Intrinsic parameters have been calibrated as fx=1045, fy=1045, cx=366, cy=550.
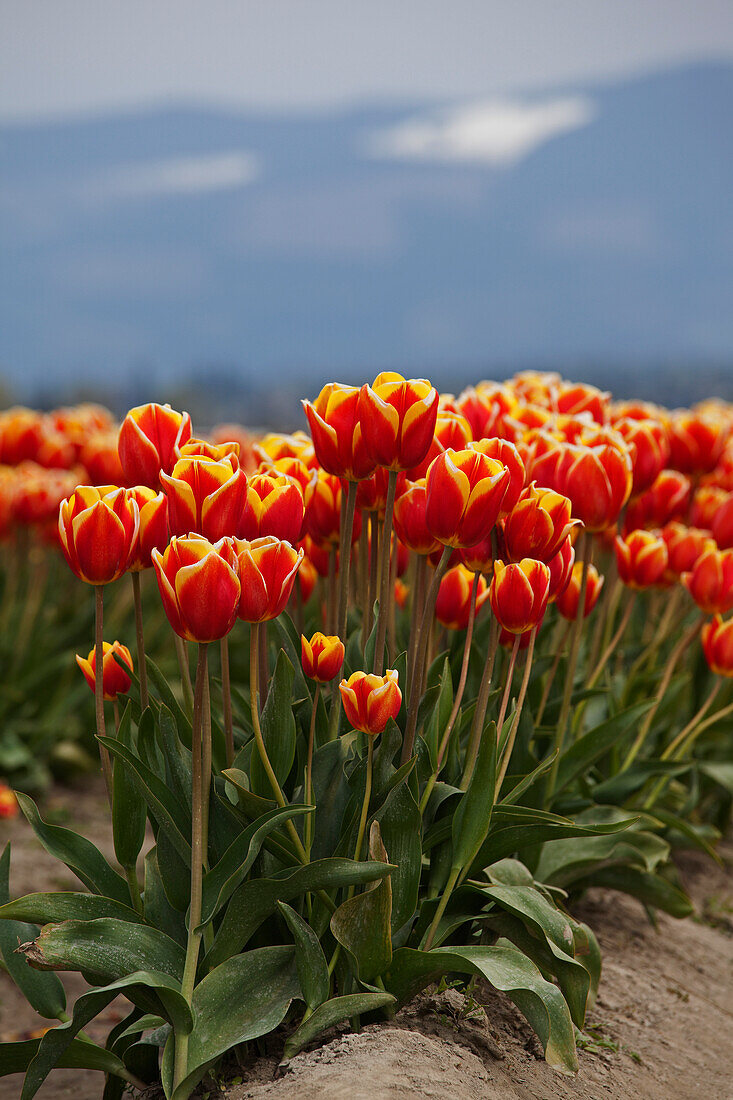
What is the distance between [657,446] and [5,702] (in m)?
3.41

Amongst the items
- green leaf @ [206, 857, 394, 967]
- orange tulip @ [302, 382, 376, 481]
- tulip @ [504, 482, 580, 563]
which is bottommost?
green leaf @ [206, 857, 394, 967]

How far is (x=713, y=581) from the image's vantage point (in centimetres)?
269

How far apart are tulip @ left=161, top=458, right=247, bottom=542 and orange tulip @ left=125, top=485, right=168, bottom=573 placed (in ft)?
0.41

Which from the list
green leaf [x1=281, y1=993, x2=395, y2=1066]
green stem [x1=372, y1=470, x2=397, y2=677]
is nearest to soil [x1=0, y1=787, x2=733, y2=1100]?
green leaf [x1=281, y1=993, x2=395, y2=1066]

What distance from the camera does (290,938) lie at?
1.96 m

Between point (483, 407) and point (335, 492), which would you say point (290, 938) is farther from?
point (483, 407)

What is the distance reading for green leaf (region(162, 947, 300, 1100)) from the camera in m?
1.73

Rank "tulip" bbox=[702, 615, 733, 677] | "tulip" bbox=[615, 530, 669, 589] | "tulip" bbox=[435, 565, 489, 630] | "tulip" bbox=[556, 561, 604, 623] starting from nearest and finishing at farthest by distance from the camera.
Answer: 1. "tulip" bbox=[435, 565, 489, 630]
2. "tulip" bbox=[556, 561, 604, 623]
3. "tulip" bbox=[702, 615, 733, 677]
4. "tulip" bbox=[615, 530, 669, 589]

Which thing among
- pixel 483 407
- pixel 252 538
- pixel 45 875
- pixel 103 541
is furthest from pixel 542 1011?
pixel 45 875

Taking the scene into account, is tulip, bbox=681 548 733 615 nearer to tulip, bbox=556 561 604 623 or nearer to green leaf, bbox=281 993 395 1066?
tulip, bbox=556 561 604 623

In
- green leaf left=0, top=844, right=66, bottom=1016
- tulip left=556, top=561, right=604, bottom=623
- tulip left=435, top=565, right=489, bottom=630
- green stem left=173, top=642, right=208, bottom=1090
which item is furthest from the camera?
tulip left=556, top=561, right=604, bottom=623

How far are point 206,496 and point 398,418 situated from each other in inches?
14.1

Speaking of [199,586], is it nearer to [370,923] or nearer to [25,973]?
[370,923]

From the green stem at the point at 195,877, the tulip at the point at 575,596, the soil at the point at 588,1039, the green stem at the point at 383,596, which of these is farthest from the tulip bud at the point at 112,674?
the tulip at the point at 575,596
